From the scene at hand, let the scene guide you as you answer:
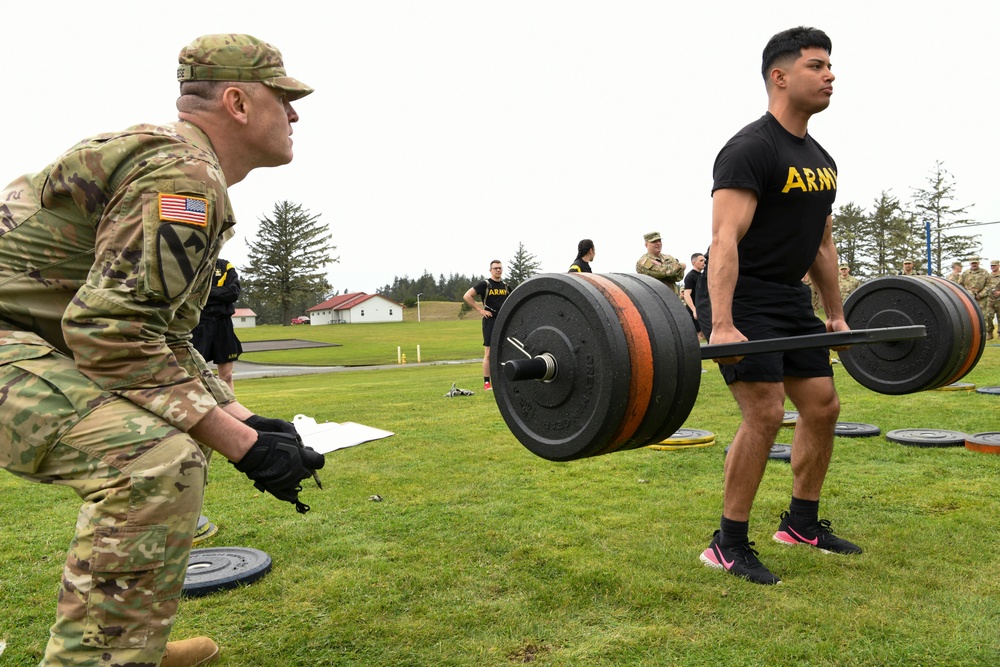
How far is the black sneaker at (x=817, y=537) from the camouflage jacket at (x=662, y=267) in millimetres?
6638

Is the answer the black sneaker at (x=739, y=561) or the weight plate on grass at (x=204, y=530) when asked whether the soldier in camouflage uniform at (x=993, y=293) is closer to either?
the black sneaker at (x=739, y=561)

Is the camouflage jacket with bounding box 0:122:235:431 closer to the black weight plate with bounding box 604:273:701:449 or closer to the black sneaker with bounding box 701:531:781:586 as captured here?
the black weight plate with bounding box 604:273:701:449

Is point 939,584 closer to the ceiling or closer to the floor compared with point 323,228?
closer to the floor

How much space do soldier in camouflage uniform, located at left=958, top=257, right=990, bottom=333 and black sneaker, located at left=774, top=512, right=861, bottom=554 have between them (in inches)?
750

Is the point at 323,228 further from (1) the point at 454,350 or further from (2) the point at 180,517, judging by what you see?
(2) the point at 180,517

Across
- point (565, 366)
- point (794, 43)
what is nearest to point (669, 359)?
point (565, 366)

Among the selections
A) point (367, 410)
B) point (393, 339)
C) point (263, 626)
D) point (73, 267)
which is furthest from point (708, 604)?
point (393, 339)

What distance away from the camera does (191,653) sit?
2.28m

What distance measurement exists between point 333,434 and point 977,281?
19352mm

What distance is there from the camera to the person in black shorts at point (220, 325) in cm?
588

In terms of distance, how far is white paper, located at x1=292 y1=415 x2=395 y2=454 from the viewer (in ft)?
19.7

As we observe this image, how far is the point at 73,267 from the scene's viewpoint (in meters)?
1.82

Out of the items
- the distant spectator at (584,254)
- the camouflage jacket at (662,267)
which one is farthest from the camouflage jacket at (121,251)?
the camouflage jacket at (662,267)

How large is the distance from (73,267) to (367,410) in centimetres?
712
